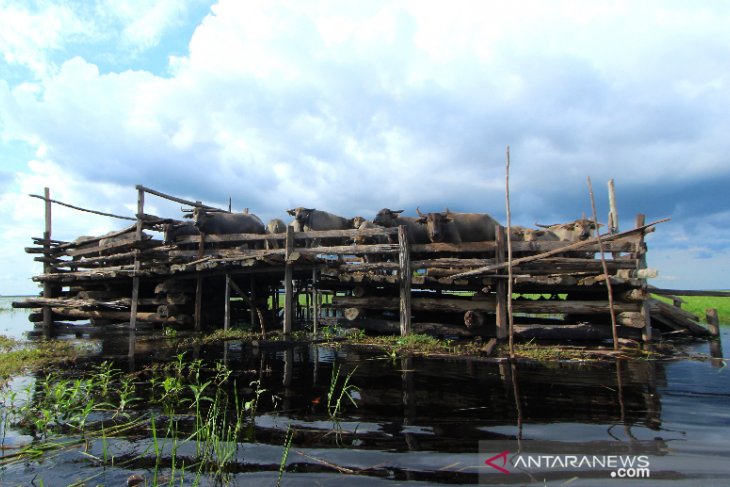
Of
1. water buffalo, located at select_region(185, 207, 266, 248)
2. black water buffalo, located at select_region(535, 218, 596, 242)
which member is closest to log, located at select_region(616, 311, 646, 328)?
black water buffalo, located at select_region(535, 218, 596, 242)

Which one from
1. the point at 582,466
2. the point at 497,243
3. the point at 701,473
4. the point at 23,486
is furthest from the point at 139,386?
the point at 497,243

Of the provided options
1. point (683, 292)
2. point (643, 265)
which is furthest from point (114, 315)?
point (683, 292)

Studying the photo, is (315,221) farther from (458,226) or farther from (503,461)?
(503,461)

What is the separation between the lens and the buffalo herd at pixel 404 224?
17.4m

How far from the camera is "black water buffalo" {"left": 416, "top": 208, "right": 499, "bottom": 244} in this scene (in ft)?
55.1

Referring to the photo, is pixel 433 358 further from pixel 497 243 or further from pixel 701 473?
pixel 701 473

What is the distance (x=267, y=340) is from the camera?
45.0 feet

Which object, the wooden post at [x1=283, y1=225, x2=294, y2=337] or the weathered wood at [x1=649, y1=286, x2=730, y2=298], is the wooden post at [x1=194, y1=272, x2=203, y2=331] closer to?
the wooden post at [x1=283, y1=225, x2=294, y2=337]

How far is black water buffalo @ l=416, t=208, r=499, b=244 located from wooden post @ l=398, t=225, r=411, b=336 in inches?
85.0

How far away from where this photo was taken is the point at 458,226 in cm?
1889

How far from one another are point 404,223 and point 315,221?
4.96 metres

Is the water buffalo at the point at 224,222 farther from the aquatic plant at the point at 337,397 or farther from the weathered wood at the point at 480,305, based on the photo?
the aquatic plant at the point at 337,397

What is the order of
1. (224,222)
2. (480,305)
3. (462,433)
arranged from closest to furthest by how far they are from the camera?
(462,433), (480,305), (224,222)

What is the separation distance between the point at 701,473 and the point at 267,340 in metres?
11.8
